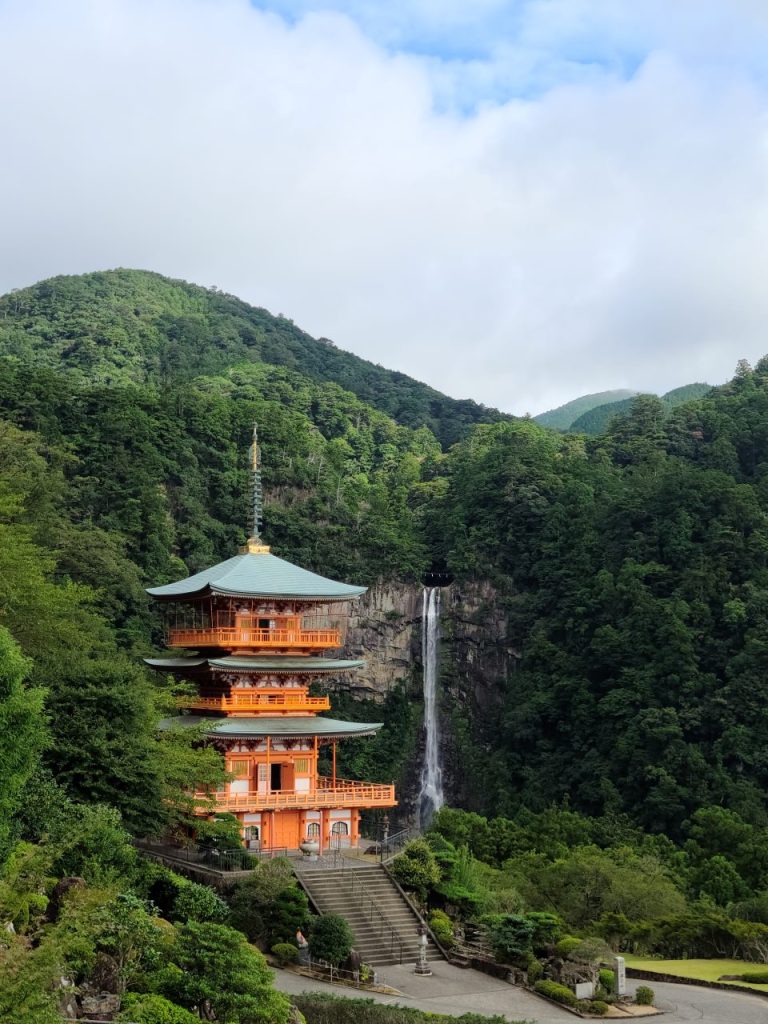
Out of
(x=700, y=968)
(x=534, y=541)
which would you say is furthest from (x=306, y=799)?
(x=534, y=541)

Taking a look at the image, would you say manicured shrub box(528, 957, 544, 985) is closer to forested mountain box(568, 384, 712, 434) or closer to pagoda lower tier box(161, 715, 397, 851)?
pagoda lower tier box(161, 715, 397, 851)

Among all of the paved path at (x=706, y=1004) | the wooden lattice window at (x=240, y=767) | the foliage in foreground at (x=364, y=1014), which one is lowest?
the paved path at (x=706, y=1004)

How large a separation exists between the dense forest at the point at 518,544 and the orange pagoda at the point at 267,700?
3373 mm

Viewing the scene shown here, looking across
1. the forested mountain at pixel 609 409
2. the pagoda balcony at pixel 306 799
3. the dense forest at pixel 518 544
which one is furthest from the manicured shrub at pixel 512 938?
the forested mountain at pixel 609 409

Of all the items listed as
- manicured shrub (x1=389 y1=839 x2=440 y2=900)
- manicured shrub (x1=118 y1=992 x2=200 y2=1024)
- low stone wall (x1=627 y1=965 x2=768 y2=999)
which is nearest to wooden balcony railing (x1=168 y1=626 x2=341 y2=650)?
manicured shrub (x1=389 y1=839 x2=440 y2=900)

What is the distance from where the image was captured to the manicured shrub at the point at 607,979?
22.4m

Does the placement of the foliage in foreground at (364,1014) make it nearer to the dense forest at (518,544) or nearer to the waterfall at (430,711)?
the dense forest at (518,544)

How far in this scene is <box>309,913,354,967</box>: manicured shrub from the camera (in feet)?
75.0

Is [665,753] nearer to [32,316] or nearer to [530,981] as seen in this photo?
[530,981]

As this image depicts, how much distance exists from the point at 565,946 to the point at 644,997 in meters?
2.08

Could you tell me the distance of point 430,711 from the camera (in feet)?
197

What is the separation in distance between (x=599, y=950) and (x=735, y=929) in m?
5.84

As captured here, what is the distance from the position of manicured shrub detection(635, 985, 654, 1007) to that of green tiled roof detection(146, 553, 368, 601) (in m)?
13.1

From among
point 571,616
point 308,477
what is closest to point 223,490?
point 308,477
